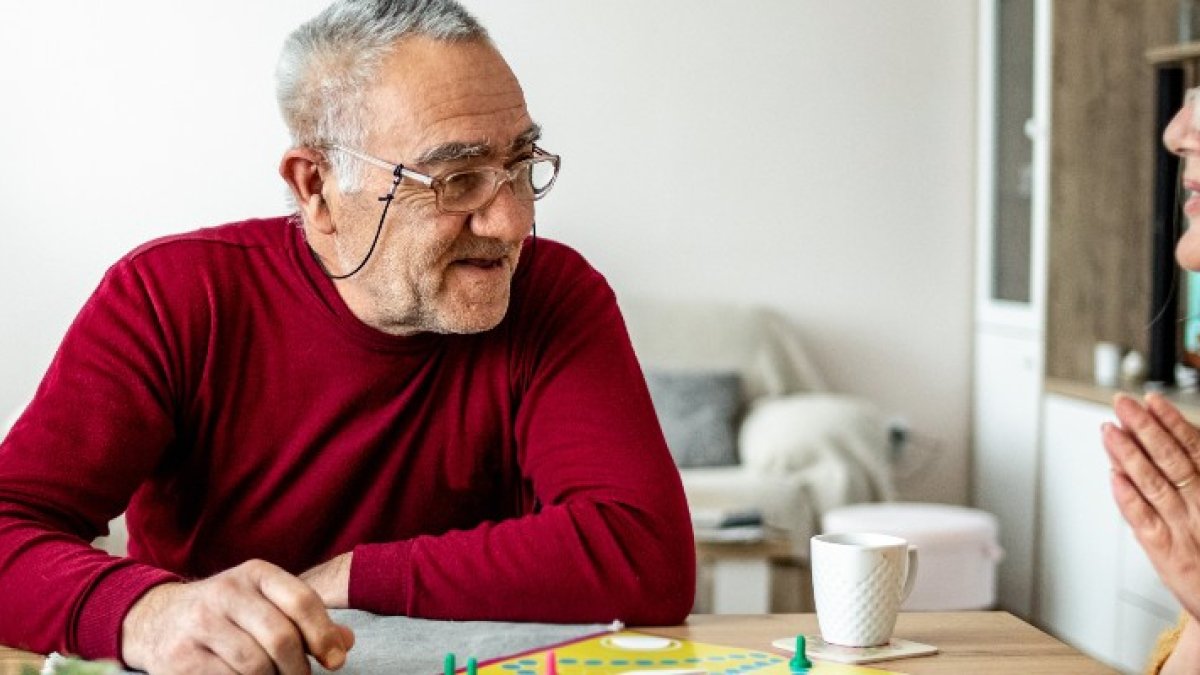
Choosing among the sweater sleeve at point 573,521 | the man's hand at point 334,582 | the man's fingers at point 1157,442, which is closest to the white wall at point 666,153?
the sweater sleeve at point 573,521

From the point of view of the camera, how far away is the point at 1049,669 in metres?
1.21

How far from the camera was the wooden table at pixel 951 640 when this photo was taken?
1.22 m

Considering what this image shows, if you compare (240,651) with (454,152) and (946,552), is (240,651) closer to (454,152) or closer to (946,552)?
(454,152)

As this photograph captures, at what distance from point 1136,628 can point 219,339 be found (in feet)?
8.80

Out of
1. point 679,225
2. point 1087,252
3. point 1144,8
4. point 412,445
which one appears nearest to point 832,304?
point 679,225

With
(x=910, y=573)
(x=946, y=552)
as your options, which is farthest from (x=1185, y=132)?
(x=946, y=552)

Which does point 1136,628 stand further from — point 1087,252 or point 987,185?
point 987,185

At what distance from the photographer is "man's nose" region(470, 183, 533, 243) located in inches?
63.1

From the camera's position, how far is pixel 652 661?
1.23m

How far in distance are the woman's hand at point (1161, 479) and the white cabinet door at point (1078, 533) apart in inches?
102

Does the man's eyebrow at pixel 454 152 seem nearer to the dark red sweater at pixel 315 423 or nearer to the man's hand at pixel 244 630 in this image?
the dark red sweater at pixel 315 423

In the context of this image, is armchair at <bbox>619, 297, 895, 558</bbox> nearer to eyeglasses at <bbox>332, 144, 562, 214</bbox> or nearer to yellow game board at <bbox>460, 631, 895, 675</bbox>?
eyeglasses at <bbox>332, 144, 562, 214</bbox>

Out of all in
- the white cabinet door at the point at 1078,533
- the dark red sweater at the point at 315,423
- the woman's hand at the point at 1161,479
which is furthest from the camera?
Result: the white cabinet door at the point at 1078,533

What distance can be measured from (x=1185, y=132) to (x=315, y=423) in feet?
2.95
